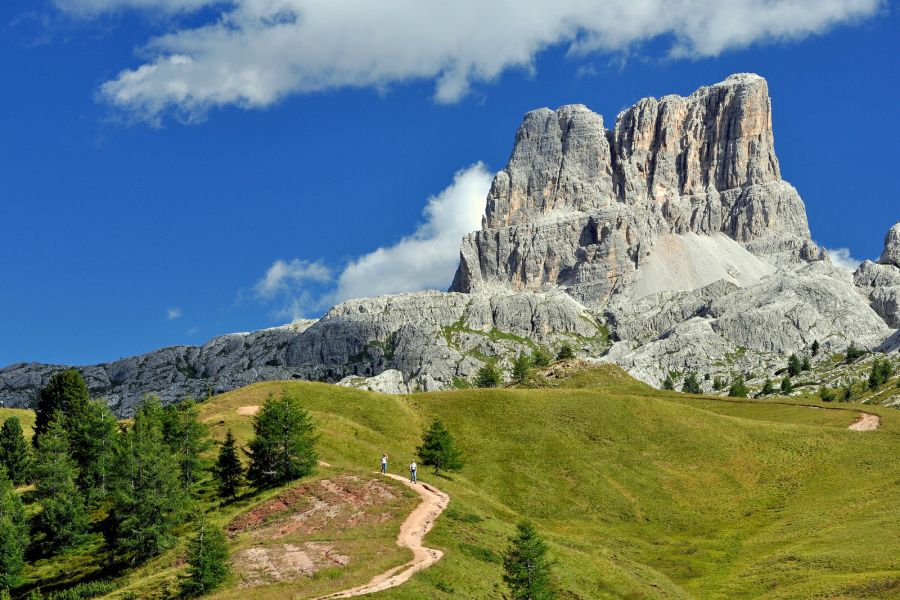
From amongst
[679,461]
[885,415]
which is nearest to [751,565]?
[679,461]

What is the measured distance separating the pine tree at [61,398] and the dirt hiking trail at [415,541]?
189 feet

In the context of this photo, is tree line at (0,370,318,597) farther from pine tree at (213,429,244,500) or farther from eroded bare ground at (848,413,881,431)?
eroded bare ground at (848,413,881,431)

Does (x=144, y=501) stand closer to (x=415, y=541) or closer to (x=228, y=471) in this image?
(x=228, y=471)

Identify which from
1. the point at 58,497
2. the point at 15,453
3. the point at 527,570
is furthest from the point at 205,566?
the point at 15,453

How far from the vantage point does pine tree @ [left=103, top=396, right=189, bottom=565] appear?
234 feet

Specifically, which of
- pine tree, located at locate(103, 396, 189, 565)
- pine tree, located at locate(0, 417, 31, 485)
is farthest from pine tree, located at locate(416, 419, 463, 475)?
pine tree, located at locate(0, 417, 31, 485)

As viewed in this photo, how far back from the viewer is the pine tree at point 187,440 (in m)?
86.1

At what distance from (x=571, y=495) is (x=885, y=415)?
6950 centimetres

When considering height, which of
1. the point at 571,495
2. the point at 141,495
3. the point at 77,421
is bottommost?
the point at 571,495

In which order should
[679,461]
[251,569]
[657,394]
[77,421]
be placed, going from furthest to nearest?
[657,394] → [679,461] → [77,421] → [251,569]

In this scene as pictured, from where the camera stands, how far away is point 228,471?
8656cm

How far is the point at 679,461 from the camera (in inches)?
4769

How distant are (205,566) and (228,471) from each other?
3062cm

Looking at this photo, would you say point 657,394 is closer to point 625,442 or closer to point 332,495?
point 625,442
